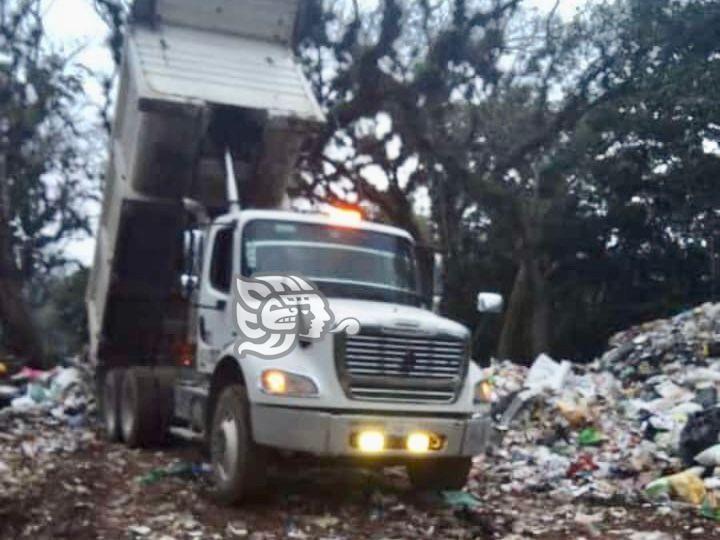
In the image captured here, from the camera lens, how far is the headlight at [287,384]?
6555 millimetres

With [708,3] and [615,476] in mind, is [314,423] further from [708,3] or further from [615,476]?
[708,3]

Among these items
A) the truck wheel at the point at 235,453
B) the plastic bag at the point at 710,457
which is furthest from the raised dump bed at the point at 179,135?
the plastic bag at the point at 710,457

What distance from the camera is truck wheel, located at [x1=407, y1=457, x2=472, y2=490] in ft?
24.8

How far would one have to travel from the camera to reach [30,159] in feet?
71.9

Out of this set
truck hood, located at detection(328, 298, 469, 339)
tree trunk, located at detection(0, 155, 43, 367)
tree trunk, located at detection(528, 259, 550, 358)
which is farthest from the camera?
tree trunk, located at detection(528, 259, 550, 358)

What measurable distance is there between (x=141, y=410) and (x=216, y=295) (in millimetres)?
1962

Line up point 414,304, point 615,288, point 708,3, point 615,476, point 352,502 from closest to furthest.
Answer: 1. point 352,502
2. point 414,304
3. point 615,476
4. point 708,3
5. point 615,288

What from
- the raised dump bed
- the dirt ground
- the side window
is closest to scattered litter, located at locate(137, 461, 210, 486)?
the dirt ground

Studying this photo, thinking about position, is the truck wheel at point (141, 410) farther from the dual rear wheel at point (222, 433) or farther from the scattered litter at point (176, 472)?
the scattered litter at point (176, 472)

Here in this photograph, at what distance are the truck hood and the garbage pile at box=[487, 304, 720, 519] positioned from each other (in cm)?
181

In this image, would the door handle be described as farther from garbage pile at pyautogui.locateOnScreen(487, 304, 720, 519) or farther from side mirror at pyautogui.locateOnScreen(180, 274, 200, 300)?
garbage pile at pyautogui.locateOnScreen(487, 304, 720, 519)

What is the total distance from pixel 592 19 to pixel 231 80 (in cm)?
1329

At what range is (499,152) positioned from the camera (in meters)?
20.9

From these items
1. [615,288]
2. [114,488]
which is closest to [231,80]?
[114,488]
